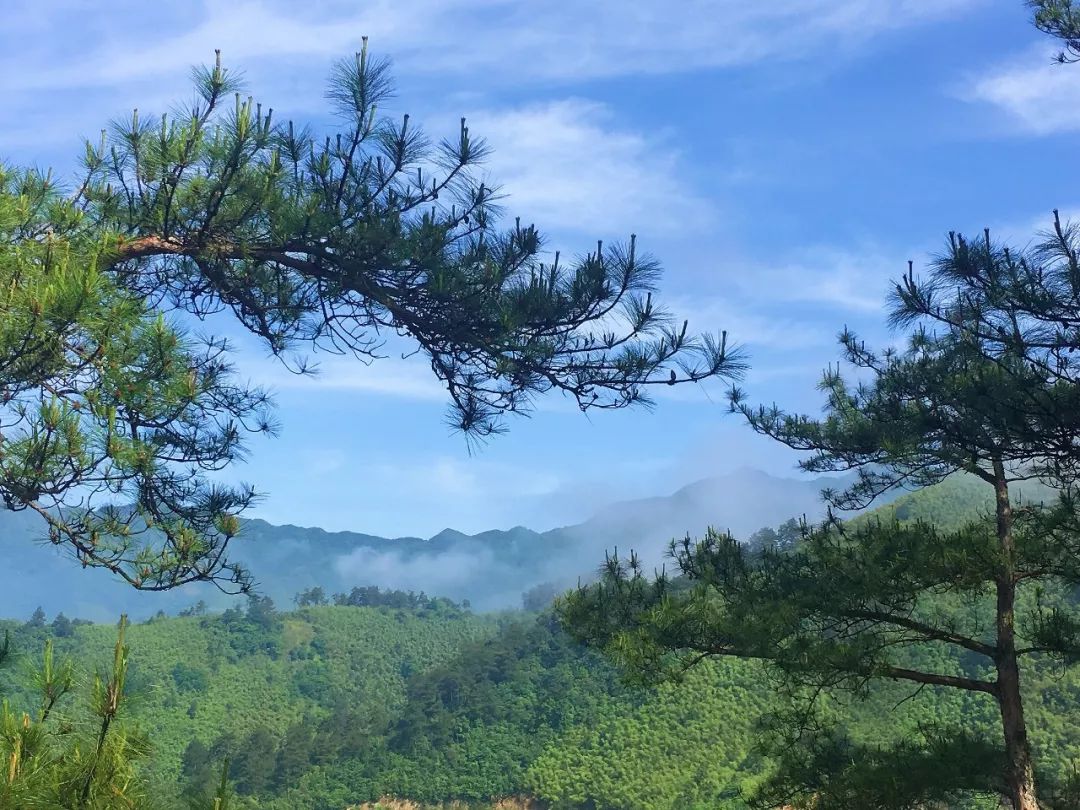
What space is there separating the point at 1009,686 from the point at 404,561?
171 metres

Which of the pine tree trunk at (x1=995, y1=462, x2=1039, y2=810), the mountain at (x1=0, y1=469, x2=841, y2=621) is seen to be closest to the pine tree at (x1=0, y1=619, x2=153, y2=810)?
the pine tree trunk at (x1=995, y1=462, x2=1039, y2=810)

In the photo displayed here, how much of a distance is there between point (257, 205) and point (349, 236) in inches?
16.7

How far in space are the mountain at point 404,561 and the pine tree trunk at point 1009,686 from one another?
15154 centimetres

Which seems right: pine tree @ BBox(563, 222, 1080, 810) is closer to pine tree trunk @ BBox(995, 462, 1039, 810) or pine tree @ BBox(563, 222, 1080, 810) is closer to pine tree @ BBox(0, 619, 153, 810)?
pine tree trunk @ BBox(995, 462, 1039, 810)

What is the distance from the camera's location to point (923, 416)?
5.70m

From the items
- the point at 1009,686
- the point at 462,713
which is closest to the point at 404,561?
the point at 462,713

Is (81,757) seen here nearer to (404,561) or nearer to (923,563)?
(923,563)

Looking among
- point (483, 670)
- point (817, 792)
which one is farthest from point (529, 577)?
point (817, 792)

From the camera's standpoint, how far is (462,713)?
100.0ft

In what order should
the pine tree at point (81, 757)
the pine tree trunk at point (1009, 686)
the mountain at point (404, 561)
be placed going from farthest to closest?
the mountain at point (404, 561) → the pine tree trunk at point (1009, 686) → the pine tree at point (81, 757)

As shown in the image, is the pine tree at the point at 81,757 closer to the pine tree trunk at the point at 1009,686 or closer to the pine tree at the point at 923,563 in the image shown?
the pine tree at the point at 923,563

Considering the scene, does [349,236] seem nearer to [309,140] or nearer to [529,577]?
[309,140]

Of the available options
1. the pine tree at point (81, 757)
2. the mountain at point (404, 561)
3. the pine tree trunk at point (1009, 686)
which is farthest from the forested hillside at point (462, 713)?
the mountain at point (404, 561)

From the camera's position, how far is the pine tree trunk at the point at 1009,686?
5.76 metres
